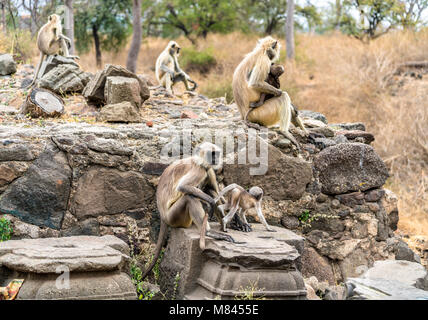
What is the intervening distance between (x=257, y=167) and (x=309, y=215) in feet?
3.54

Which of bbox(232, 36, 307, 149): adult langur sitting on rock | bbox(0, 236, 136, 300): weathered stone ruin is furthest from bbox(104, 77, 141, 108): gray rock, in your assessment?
bbox(0, 236, 136, 300): weathered stone ruin

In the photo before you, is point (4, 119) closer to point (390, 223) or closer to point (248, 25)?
point (390, 223)

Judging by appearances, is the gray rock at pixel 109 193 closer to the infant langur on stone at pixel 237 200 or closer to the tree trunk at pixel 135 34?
the infant langur on stone at pixel 237 200

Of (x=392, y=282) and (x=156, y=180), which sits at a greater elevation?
(x=156, y=180)

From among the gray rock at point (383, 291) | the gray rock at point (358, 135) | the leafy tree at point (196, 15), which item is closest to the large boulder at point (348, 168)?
the gray rock at point (358, 135)

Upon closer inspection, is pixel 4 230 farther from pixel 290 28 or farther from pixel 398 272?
pixel 290 28

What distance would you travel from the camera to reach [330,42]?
2347 centimetres

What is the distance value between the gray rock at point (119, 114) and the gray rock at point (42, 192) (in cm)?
188

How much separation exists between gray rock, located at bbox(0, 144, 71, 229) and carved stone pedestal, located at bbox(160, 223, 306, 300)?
1540 millimetres

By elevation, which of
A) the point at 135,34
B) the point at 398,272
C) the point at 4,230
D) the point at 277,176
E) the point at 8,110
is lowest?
the point at 398,272

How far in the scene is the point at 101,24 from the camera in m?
23.6

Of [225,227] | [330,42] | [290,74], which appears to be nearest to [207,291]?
[225,227]

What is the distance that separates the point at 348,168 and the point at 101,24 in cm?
1822

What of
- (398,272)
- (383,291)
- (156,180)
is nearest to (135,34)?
(156,180)
